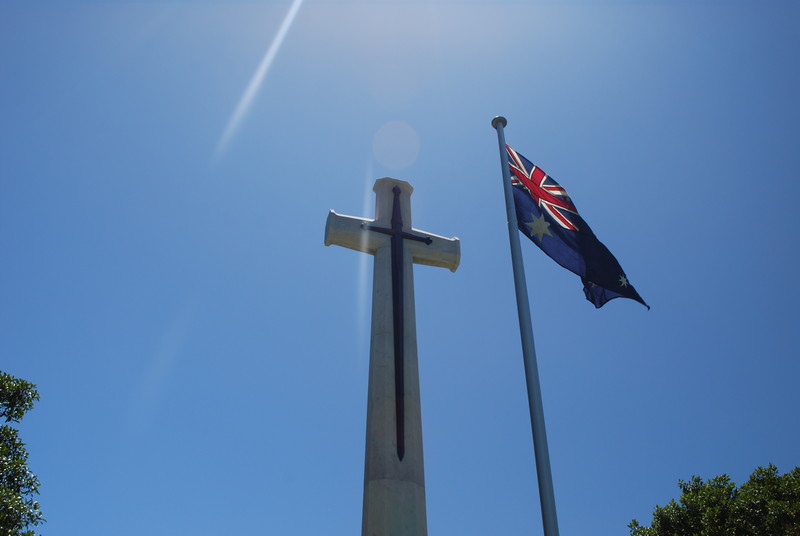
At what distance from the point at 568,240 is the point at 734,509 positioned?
14.4 m

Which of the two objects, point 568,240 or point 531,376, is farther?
point 568,240

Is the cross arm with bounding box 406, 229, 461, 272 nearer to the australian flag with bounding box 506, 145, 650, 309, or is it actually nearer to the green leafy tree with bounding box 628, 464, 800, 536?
the australian flag with bounding box 506, 145, 650, 309

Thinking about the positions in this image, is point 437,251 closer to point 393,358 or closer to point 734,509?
point 393,358

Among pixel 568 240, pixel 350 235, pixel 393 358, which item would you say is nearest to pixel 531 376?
pixel 393 358

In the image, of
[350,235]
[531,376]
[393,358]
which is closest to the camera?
[531,376]

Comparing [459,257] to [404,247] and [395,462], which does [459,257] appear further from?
[395,462]

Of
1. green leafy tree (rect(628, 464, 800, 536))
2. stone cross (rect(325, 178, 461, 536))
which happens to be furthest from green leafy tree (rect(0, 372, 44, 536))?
green leafy tree (rect(628, 464, 800, 536))

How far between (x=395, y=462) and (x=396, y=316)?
2330 mm

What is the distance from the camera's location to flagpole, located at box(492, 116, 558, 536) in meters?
6.60

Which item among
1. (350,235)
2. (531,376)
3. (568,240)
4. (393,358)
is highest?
(350,235)

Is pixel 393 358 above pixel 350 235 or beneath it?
beneath

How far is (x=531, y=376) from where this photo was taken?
745cm

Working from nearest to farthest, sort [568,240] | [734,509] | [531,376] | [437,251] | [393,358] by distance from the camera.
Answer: [531,376]
[393,358]
[568,240]
[437,251]
[734,509]

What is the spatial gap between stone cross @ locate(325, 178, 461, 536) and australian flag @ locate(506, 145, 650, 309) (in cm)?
181
